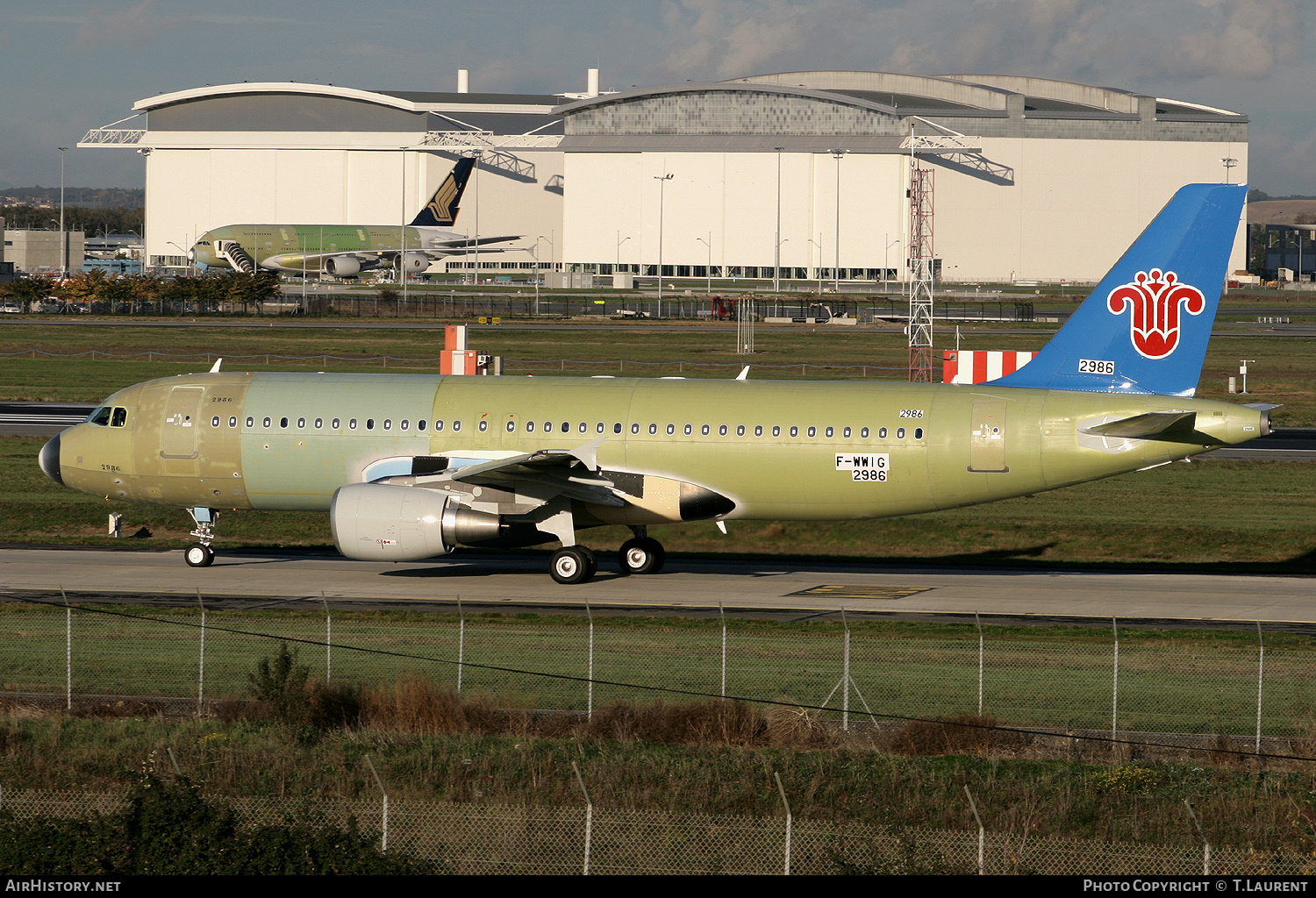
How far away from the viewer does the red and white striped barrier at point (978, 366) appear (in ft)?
146

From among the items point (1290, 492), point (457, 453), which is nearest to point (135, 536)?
point (457, 453)

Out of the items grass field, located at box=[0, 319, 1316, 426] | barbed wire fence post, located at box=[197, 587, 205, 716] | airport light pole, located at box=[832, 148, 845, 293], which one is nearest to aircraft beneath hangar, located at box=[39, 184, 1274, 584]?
barbed wire fence post, located at box=[197, 587, 205, 716]

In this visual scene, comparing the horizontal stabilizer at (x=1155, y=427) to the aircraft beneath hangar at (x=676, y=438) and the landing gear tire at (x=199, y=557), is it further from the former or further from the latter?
the landing gear tire at (x=199, y=557)

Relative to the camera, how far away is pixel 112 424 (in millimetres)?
35750

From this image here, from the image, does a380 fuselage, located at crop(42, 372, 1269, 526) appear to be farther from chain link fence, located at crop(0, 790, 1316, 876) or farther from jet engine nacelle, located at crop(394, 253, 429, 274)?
jet engine nacelle, located at crop(394, 253, 429, 274)

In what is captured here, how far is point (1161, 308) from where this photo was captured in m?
32.6

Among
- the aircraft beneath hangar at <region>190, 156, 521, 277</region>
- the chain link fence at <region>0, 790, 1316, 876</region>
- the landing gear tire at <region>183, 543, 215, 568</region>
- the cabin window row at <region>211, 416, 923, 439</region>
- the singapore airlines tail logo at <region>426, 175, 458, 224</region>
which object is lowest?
the chain link fence at <region>0, 790, 1316, 876</region>

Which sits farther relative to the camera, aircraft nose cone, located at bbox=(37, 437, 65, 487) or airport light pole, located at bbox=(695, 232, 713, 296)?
airport light pole, located at bbox=(695, 232, 713, 296)

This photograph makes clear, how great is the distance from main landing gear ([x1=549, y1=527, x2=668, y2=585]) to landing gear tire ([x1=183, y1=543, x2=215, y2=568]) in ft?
28.0

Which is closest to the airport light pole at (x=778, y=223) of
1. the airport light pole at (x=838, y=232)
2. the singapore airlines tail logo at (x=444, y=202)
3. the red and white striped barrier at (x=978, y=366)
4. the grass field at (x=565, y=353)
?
the airport light pole at (x=838, y=232)

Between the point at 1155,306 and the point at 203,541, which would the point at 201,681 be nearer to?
the point at 203,541

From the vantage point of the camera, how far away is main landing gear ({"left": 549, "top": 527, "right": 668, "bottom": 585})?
33.6 meters

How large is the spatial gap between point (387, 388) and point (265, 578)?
545 cm
